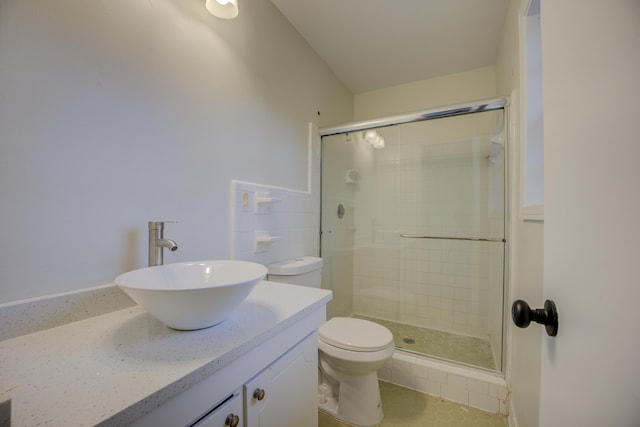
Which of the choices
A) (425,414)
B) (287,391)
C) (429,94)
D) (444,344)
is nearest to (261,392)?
(287,391)

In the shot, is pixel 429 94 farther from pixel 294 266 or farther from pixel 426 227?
pixel 294 266

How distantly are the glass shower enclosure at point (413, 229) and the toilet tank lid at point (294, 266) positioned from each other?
0.47 meters

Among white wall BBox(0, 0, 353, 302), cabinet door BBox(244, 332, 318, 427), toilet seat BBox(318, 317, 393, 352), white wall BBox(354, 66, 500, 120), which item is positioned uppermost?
white wall BBox(354, 66, 500, 120)

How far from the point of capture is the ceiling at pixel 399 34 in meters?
1.59

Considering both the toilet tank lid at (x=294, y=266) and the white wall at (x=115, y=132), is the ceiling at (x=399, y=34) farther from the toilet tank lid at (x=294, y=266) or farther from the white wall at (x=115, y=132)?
the toilet tank lid at (x=294, y=266)

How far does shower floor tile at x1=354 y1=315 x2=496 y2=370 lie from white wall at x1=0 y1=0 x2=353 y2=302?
160 centimetres

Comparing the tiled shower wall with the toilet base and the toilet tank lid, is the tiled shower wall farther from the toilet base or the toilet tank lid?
the toilet base

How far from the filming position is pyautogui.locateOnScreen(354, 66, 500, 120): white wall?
88.4 inches

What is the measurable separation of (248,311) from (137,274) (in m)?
0.33

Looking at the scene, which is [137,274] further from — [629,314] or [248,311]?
[629,314]

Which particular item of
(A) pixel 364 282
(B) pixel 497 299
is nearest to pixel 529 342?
(B) pixel 497 299

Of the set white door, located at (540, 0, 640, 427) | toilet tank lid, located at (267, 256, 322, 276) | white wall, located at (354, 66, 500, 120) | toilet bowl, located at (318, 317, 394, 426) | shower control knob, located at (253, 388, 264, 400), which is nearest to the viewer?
white door, located at (540, 0, 640, 427)

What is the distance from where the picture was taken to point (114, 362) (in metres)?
0.52

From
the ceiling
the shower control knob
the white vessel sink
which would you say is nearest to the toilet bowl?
the shower control knob
